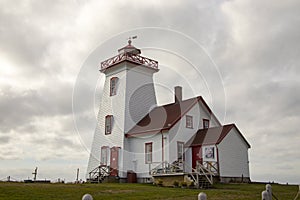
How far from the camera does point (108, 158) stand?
2959 centimetres

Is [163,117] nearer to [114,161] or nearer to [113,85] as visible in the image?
[114,161]

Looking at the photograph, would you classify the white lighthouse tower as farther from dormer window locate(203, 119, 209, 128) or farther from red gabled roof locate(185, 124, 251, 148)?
red gabled roof locate(185, 124, 251, 148)

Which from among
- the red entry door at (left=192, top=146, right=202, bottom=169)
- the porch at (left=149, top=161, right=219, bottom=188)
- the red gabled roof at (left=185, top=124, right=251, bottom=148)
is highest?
the red gabled roof at (left=185, top=124, right=251, bottom=148)

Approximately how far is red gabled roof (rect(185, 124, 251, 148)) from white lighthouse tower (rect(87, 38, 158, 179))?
5068 millimetres

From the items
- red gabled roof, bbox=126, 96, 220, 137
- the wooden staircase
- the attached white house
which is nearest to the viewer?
the attached white house

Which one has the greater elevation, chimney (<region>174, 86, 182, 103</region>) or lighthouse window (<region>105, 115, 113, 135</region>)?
chimney (<region>174, 86, 182, 103</region>)

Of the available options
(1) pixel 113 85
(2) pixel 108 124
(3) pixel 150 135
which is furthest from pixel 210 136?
(1) pixel 113 85

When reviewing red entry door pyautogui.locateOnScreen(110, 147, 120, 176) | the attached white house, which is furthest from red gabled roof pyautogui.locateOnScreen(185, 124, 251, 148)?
red entry door pyautogui.locateOnScreen(110, 147, 120, 176)

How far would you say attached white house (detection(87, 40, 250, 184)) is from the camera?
26.1 metres

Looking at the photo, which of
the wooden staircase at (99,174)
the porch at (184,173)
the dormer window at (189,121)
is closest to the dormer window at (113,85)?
the wooden staircase at (99,174)

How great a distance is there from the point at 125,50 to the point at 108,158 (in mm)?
9628

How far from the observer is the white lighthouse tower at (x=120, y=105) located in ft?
94.6

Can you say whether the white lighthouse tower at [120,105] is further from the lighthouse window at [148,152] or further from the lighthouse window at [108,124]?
the lighthouse window at [148,152]

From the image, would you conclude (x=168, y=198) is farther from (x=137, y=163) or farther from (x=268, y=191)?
(x=137, y=163)
